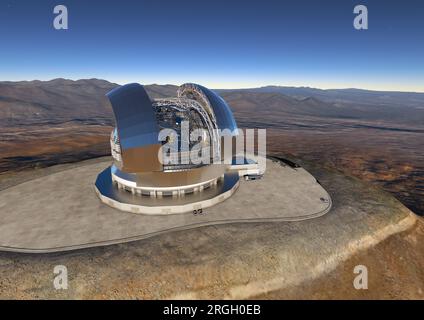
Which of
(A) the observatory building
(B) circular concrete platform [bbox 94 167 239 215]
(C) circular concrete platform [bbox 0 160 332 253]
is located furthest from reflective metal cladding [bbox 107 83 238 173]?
(C) circular concrete platform [bbox 0 160 332 253]

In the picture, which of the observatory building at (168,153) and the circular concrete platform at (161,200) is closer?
the observatory building at (168,153)

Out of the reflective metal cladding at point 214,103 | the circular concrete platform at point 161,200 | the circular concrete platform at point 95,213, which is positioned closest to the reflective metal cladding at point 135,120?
the circular concrete platform at point 161,200

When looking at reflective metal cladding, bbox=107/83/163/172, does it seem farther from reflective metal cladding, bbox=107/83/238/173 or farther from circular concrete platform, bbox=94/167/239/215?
circular concrete platform, bbox=94/167/239/215

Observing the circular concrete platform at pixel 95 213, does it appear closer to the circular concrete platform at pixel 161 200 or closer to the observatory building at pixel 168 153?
the circular concrete platform at pixel 161 200

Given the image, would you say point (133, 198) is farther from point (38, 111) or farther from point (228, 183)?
point (38, 111)

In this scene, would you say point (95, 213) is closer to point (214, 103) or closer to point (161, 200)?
point (161, 200)
